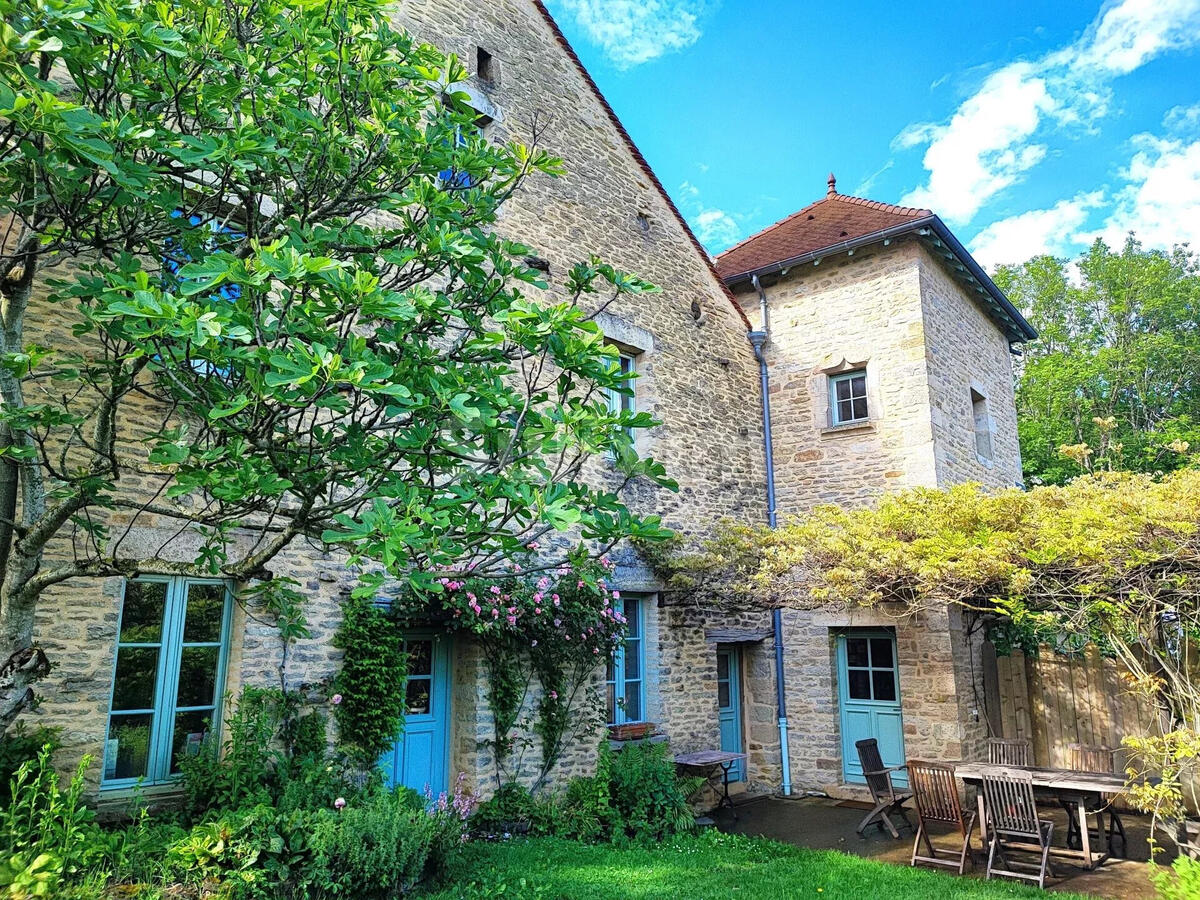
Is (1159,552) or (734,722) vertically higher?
(1159,552)

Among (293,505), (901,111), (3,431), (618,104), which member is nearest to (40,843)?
(3,431)

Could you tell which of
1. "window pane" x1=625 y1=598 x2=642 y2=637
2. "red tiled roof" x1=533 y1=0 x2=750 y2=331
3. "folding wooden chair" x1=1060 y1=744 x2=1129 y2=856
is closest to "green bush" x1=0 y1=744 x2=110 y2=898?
"window pane" x1=625 y1=598 x2=642 y2=637

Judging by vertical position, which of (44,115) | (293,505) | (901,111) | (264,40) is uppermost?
(901,111)

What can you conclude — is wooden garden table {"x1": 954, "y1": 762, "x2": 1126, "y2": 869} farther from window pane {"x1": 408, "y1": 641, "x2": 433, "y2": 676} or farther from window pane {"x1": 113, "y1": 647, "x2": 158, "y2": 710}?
window pane {"x1": 113, "y1": 647, "x2": 158, "y2": 710}

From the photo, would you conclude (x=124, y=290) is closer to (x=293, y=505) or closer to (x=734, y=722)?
(x=293, y=505)

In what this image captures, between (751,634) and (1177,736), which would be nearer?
(1177,736)

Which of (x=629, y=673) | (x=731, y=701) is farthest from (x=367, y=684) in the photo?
(x=731, y=701)

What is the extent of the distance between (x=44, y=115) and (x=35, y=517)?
2.04 m

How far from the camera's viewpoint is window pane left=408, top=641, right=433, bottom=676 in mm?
6984

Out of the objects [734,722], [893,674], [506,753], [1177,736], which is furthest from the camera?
[734,722]

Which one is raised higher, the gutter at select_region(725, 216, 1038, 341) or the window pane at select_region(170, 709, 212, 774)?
the gutter at select_region(725, 216, 1038, 341)

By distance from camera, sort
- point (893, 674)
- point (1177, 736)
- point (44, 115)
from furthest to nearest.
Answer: point (893, 674) < point (1177, 736) < point (44, 115)

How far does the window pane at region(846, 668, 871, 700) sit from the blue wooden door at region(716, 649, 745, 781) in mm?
1417

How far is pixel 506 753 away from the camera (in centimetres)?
711
